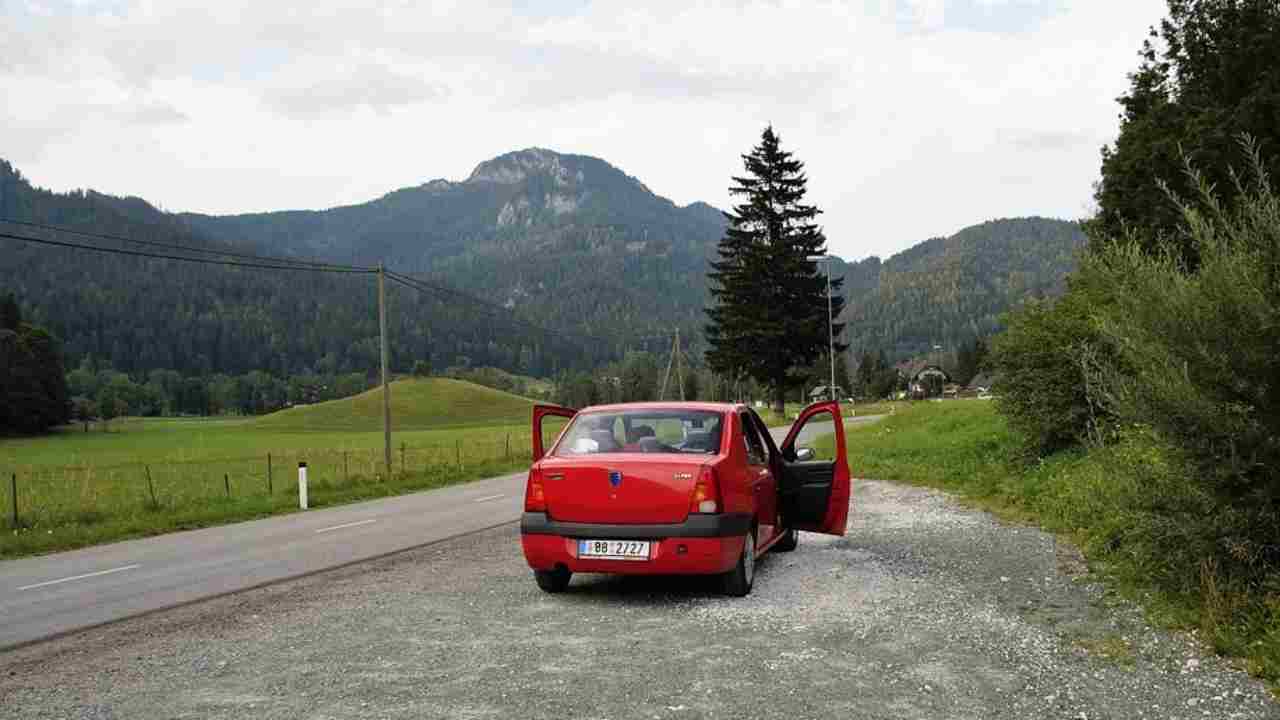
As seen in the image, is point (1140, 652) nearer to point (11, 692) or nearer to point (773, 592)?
point (773, 592)

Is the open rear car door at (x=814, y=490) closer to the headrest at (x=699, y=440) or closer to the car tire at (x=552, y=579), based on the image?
the headrest at (x=699, y=440)

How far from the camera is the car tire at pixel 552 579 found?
8.92m

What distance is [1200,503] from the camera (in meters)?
7.05

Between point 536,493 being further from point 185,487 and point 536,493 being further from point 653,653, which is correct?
point 185,487

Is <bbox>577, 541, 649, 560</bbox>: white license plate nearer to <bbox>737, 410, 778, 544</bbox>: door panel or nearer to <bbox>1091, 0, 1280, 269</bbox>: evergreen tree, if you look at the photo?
<bbox>737, 410, 778, 544</bbox>: door panel

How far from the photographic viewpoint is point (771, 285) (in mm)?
58469

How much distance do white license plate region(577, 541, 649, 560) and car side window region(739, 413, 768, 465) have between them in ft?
4.79

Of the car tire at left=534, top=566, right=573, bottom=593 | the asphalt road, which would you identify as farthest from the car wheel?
the asphalt road

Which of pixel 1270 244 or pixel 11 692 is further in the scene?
pixel 1270 244

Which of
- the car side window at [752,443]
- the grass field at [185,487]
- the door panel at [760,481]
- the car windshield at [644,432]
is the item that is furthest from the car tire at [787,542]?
the grass field at [185,487]

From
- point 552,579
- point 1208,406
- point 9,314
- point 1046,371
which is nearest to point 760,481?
point 552,579

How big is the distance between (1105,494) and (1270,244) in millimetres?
2400

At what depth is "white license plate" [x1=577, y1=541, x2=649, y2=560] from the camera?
27.1ft

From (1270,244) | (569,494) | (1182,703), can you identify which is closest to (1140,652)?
(1182,703)
